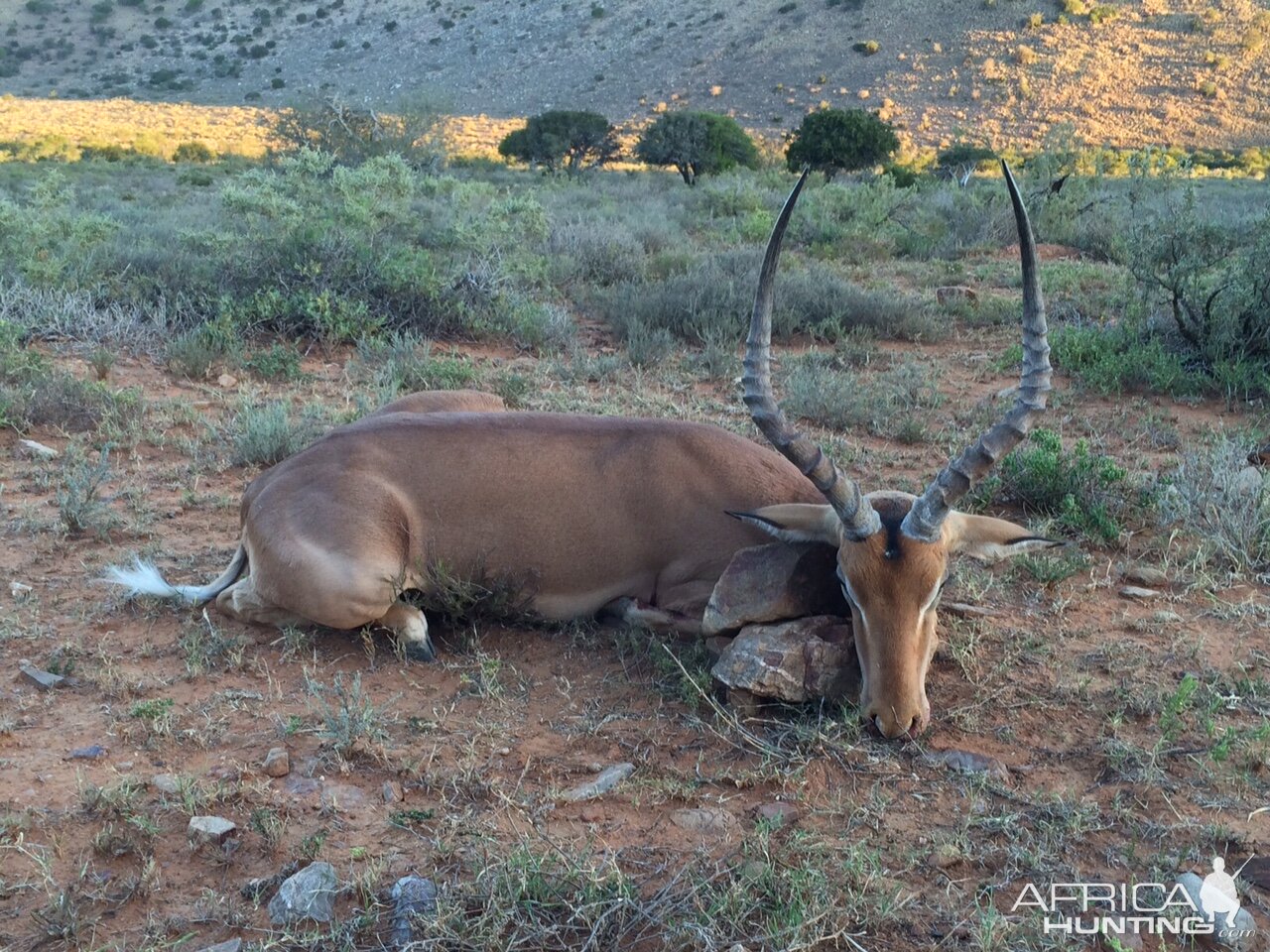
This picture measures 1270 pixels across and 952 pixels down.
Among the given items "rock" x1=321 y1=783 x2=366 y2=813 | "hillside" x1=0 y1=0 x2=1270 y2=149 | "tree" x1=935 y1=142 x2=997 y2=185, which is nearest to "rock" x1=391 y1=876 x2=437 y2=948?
"rock" x1=321 y1=783 x2=366 y2=813

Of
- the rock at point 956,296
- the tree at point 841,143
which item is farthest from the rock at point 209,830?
the tree at point 841,143

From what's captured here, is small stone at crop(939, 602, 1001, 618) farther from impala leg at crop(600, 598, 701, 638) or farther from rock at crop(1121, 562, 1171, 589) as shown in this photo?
impala leg at crop(600, 598, 701, 638)

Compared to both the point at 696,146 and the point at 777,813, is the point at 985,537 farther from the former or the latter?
the point at 696,146

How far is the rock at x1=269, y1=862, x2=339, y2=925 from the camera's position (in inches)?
122

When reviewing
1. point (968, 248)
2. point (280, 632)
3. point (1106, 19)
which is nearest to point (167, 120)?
point (1106, 19)

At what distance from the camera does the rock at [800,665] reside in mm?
4180

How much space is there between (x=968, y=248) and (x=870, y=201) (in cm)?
189

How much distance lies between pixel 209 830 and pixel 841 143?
26.6 m

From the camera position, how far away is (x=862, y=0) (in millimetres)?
53188

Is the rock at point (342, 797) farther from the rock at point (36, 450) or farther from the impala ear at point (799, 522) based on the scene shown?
the rock at point (36, 450)

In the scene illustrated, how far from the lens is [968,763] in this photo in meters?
3.93

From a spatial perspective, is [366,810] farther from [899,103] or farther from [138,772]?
[899,103]

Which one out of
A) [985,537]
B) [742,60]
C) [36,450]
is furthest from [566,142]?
[985,537]

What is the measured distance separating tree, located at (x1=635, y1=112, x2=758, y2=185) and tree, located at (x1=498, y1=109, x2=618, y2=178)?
2816 mm
